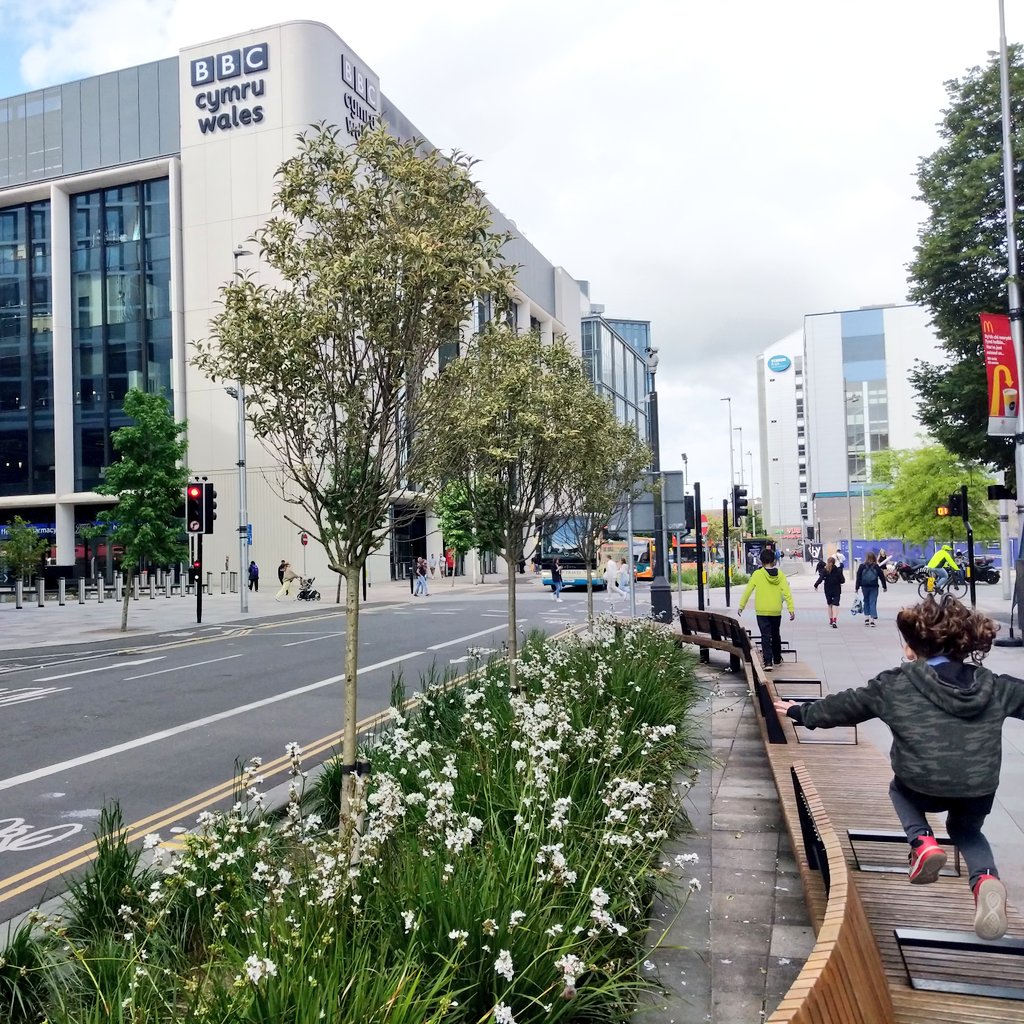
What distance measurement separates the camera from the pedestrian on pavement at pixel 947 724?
354 cm

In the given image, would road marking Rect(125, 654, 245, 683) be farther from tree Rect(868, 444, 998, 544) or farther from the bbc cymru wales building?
Answer: tree Rect(868, 444, 998, 544)

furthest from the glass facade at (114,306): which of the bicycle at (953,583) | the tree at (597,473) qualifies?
the bicycle at (953,583)

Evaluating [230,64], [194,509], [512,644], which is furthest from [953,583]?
[230,64]

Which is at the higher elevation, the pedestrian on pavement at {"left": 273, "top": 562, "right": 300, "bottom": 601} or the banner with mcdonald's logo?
the banner with mcdonald's logo

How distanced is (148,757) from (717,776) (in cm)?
531

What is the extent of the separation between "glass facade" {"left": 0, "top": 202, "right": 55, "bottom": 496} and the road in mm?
34911

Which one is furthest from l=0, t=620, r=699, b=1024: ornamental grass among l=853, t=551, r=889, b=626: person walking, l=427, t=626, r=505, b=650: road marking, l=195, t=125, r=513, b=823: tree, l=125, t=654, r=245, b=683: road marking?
l=853, t=551, r=889, b=626: person walking

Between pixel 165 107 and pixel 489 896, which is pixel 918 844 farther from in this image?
pixel 165 107

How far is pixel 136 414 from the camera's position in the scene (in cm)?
2380

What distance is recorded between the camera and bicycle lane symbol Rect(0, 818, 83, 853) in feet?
19.9

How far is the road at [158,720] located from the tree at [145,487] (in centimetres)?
271

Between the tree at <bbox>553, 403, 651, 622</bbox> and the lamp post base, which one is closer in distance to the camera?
the tree at <bbox>553, 403, 651, 622</bbox>

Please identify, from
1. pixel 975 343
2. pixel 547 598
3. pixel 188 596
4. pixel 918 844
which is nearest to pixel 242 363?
pixel 918 844

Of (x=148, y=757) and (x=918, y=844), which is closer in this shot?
(x=918, y=844)
